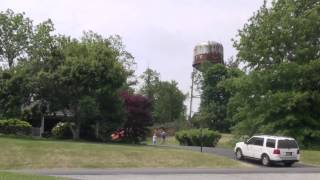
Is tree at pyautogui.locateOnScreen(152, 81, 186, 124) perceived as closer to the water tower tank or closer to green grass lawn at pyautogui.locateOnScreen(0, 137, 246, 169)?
the water tower tank

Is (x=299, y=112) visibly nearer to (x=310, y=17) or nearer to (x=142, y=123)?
(x=310, y=17)

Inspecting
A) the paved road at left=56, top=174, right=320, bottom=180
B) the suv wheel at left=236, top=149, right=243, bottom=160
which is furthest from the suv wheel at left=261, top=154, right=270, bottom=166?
the paved road at left=56, top=174, right=320, bottom=180

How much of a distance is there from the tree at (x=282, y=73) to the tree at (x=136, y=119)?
26.7ft

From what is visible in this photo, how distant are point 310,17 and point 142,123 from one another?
17211 mm

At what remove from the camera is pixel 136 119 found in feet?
181

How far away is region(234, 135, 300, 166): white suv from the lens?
34938 millimetres

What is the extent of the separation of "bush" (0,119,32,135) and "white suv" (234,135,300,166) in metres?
23.2

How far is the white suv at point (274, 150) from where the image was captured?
34938mm

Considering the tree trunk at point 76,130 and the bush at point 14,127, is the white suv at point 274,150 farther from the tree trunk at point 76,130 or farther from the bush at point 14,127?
the bush at point 14,127

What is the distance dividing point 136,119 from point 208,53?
5242 centimetres

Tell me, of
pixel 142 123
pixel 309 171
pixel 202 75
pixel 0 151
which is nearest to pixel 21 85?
pixel 142 123

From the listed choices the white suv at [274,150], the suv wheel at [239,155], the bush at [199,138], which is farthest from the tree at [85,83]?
the white suv at [274,150]

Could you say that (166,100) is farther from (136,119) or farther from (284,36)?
(284,36)

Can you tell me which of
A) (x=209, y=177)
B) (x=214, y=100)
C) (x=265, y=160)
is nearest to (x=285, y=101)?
(x=265, y=160)
